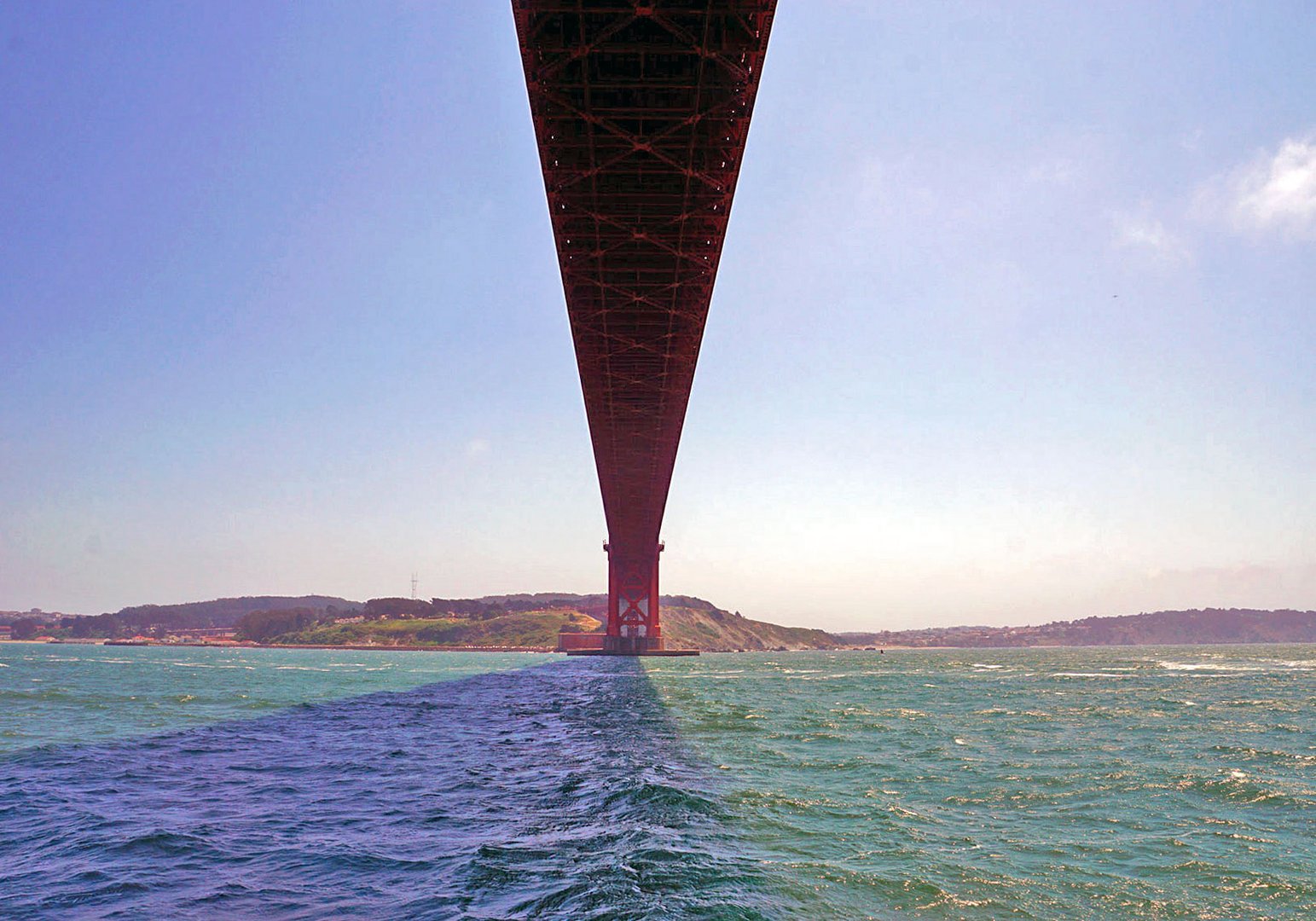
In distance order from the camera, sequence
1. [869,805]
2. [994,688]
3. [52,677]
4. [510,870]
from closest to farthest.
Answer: [510,870] < [869,805] < [994,688] < [52,677]

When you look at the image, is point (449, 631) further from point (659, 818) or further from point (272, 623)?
point (659, 818)

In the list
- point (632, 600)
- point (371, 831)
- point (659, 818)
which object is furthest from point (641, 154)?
point (632, 600)

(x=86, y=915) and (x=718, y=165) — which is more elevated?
(x=718, y=165)

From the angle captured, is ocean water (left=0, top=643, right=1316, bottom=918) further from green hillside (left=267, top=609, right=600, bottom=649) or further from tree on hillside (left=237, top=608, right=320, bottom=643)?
tree on hillside (left=237, top=608, right=320, bottom=643)

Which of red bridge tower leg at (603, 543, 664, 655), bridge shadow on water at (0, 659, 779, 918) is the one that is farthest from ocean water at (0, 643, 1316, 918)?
red bridge tower leg at (603, 543, 664, 655)

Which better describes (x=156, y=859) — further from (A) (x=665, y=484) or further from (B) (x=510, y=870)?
(A) (x=665, y=484)

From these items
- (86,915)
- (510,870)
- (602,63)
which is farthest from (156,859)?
(602,63)
